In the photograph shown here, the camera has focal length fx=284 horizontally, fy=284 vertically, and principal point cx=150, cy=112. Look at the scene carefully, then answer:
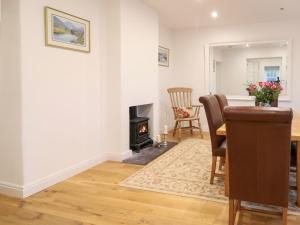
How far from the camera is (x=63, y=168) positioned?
3.24 metres

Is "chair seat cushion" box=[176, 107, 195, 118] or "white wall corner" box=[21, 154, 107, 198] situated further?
"chair seat cushion" box=[176, 107, 195, 118]

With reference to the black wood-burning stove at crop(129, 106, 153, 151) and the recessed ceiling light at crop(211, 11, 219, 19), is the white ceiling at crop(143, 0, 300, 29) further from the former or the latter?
the black wood-burning stove at crop(129, 106, 153, 151)

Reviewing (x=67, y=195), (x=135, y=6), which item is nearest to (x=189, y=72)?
(x=135, y=6)

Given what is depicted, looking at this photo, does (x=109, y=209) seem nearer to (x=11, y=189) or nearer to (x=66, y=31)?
(x=11, y=189)

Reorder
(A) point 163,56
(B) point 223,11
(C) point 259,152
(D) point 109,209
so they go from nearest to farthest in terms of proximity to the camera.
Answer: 1. (C) point 259,152
2. (D) point 109,209
3. (B) point 223,11
4. (A) point 163,56

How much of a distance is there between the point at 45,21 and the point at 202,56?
411 cm

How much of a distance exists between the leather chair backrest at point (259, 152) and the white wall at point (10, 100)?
1946 mm

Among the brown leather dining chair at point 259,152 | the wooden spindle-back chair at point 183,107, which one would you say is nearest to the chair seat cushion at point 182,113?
the wooden spindle-back chair at point 183,107

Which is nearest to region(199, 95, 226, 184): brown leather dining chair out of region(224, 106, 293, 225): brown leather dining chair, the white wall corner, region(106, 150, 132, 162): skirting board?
region(224, 106, 293, 225): brown leather dining chair

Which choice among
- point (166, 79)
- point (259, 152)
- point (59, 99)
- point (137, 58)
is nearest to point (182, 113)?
point (166, 79)

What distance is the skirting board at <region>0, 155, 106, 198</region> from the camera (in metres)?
2.72

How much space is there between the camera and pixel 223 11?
4.97 meters

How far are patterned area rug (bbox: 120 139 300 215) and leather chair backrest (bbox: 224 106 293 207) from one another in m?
0.68

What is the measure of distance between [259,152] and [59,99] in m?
2.19
